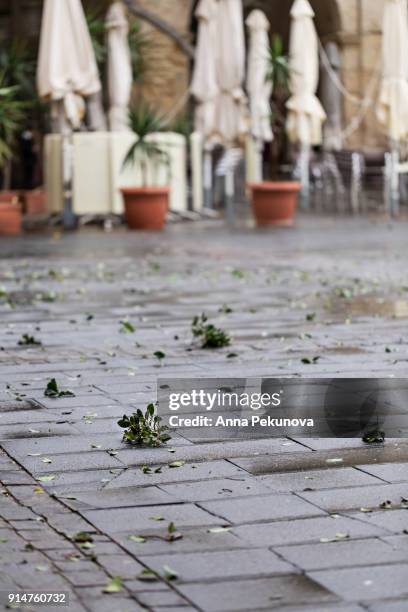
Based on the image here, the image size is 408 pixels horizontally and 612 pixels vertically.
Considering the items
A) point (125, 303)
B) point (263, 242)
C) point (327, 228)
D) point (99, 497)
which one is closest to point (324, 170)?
point (327, 228)

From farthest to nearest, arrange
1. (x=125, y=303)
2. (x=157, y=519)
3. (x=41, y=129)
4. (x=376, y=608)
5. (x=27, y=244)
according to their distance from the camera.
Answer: (x=41, y=129)
(x=27, y=244)
(x=125, y=303)
(x=157, y=519)
(x=376, y=608)

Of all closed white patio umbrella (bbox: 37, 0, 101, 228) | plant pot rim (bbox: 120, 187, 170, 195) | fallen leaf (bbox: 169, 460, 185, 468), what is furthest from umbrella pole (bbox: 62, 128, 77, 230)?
fallen leaf (bbox: 169, 460, 185, 468)

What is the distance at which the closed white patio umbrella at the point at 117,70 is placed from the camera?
1992 centimetres

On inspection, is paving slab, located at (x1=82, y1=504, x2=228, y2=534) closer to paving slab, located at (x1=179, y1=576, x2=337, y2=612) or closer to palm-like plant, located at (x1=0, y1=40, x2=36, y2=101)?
paving slab, located at (x1=179, y1=576, x2=337, y2=612)

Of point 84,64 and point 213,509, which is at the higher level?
point 84,64

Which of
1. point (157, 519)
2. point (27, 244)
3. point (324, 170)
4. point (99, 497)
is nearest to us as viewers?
point (157, 519)

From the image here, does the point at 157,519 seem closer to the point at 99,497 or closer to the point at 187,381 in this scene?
the point at 99,497

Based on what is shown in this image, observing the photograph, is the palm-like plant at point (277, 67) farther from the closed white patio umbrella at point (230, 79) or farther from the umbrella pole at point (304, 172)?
the umbrella pole at point (304, 172)

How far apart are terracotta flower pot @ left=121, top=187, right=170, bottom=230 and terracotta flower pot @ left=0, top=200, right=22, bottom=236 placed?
1.30 meters

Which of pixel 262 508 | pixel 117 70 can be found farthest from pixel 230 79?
pixel 262 508

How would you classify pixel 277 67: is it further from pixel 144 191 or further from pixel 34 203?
pixel 34 203

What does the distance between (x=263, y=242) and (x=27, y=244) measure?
245cm

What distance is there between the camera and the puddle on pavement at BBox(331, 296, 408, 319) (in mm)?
8930

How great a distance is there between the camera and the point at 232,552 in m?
3.66
